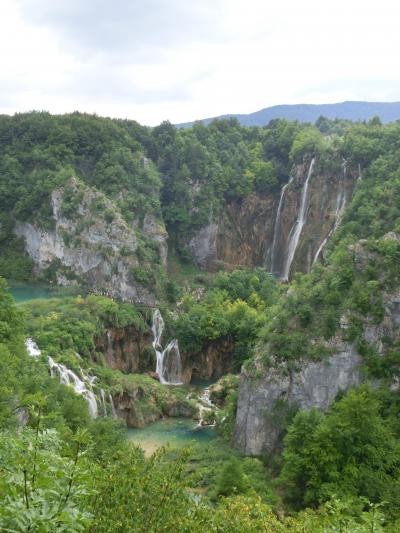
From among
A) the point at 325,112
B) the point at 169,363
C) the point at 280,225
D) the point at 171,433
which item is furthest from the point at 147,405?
the point at 325,112

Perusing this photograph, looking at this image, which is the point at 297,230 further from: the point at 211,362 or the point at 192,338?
the point at 192,338

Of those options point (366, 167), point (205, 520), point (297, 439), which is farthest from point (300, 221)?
point (205, 520)

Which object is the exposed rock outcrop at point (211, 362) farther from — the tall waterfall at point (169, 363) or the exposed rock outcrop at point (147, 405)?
the exposed rock outcrop at point (147, 405)

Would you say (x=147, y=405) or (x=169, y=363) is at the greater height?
(x=147, y=405)

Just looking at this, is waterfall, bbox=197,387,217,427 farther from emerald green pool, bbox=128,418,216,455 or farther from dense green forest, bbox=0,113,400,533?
dense green forest, bbox=0,113,400,533

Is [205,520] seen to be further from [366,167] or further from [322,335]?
[366,167]

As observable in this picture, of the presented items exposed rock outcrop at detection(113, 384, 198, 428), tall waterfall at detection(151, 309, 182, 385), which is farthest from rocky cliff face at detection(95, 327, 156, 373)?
exposed rock outcrop at detection(113, 384, 198, 428)
